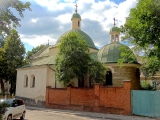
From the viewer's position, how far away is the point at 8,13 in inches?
372

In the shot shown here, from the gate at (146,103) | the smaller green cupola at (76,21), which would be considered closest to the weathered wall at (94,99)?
the gate at (146,103)

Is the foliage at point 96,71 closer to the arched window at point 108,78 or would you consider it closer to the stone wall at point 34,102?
the arched window at point 108,78

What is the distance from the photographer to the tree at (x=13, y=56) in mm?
33250

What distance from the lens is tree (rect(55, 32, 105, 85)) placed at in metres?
19.1

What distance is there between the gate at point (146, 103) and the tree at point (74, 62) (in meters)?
4.82

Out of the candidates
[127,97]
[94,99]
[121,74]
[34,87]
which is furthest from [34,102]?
[127,97]

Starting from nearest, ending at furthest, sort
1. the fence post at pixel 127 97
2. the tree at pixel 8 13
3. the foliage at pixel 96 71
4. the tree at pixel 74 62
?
the tree at pixel 8 13 < the fence post at pixel 127 97 < the tree at pixel 74 62 < the foliage at pixel 96 71

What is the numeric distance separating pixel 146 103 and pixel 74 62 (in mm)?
7572

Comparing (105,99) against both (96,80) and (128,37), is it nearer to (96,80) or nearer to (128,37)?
(96,80)

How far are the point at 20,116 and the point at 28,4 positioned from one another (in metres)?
7.47

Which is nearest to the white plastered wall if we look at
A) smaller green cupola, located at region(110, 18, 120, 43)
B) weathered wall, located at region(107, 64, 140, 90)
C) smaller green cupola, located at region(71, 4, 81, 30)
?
weathered wall, located at region(107, 64, 140, 90)

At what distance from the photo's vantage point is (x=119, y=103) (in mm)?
16734

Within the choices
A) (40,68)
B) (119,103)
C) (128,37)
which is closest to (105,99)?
(119,103)

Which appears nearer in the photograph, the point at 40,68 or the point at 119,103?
the point at 119,103
